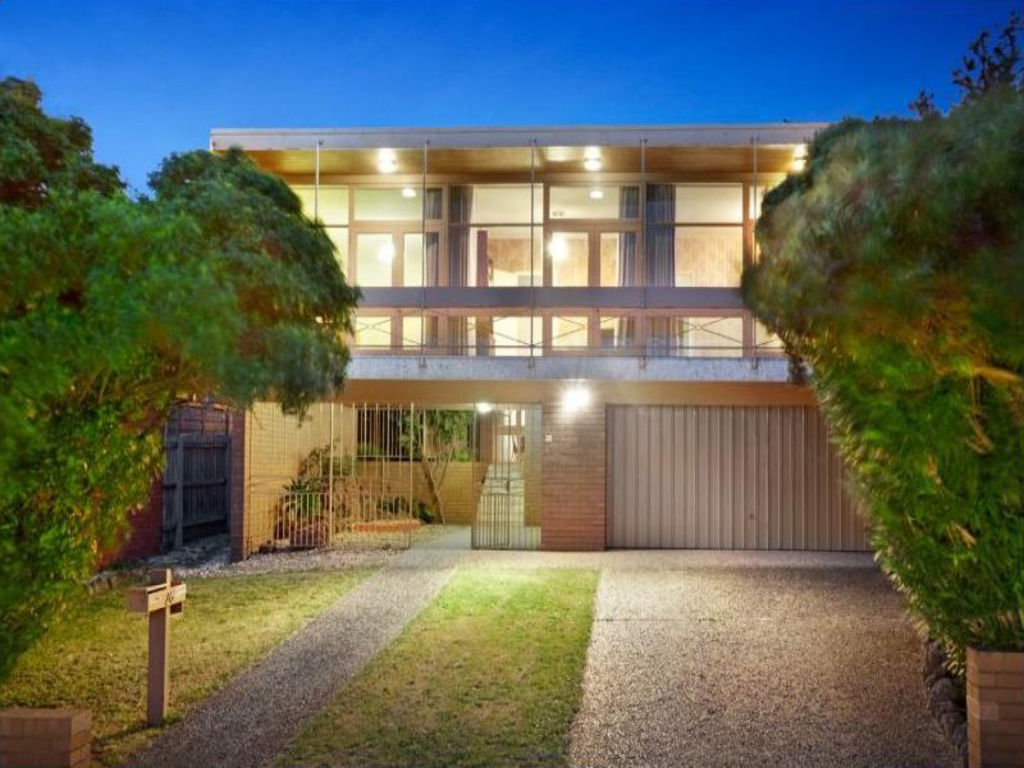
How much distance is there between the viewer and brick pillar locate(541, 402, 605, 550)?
14336 mm

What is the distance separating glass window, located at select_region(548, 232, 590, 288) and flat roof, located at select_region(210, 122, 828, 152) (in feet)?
7.51

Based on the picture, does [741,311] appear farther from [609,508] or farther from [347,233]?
[347,233]

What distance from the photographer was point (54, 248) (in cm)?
535

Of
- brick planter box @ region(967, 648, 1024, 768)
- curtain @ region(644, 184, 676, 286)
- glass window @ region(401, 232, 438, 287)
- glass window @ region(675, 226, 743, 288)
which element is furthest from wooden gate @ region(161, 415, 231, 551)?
brick planter box @ region(967, 648, 1024, 768)

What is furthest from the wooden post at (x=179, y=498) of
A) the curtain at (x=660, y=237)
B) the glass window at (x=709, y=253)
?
the glass window at (x=709, y=253)

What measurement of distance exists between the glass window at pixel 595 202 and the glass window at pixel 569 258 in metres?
0.36

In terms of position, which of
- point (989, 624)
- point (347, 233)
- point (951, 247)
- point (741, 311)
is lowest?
point (989, 624)

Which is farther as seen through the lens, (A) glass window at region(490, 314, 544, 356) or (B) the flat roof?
(A) glass window at region(490, 314, 544, 356)

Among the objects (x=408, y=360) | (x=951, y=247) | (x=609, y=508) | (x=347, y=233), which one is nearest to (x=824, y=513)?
(x=609, y=508)

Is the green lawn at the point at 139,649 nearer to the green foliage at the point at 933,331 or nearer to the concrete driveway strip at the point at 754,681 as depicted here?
the concrete driveway strip at the point at 754,681

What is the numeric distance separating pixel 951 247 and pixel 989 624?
2.22 metres

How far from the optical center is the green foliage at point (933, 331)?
5.00 meters

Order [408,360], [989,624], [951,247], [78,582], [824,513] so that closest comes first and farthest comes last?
[951,247], [989,624], [78,582], [408,360], [824,513]

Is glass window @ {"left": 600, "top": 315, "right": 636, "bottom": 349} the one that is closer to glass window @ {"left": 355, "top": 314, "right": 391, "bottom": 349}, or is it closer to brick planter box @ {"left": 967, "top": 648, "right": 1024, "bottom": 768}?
glass window @ {"left": 355, "top": 314, "right": 391, "bottom": 349}
